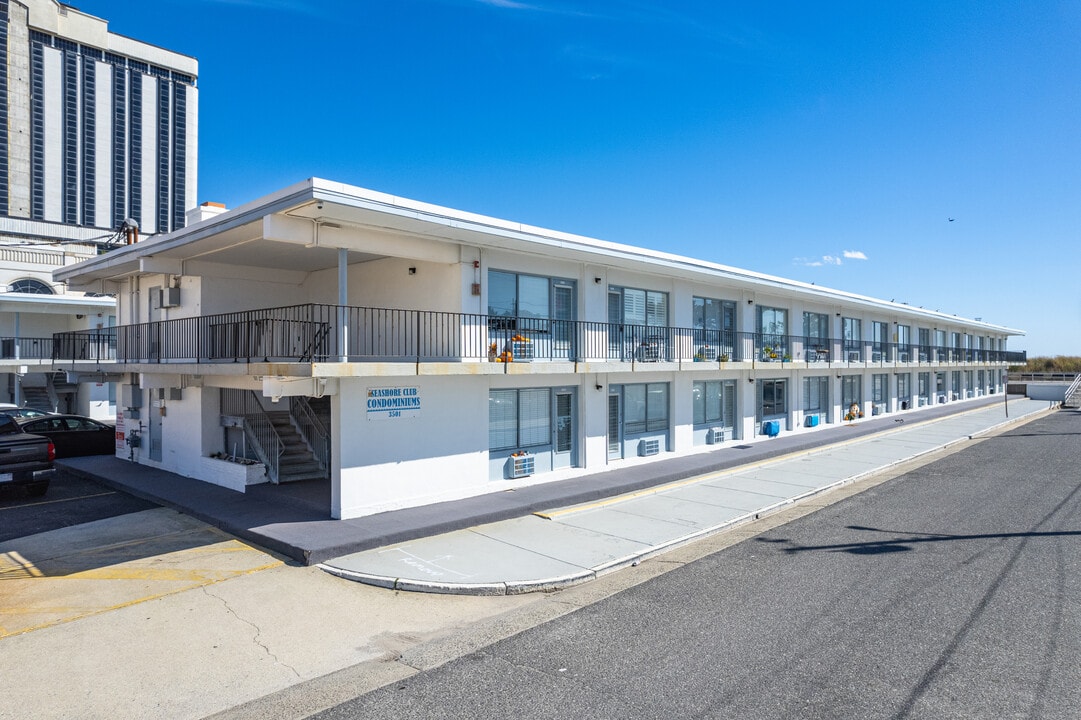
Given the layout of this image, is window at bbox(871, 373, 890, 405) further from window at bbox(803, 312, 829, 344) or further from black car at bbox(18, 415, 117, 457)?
black car at bbox(18, 415, 117, 457)

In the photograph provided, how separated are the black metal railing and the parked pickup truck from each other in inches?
131

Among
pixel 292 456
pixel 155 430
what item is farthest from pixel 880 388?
pixel 155 430

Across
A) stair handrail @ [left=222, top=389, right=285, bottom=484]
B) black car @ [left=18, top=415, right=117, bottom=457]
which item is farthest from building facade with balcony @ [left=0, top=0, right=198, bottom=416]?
stair handrail @ [left=222, top=389, right=285, bottom=484]

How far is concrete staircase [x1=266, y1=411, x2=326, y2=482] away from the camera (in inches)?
589

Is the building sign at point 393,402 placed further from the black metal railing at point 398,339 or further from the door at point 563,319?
the door at point 563,319

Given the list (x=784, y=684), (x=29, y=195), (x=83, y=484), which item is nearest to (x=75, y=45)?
(x=29, y=195)

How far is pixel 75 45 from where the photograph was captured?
3049 inches

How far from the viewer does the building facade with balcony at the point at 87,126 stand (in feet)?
235

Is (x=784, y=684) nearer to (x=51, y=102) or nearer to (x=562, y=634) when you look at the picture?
(x=562, y=634)

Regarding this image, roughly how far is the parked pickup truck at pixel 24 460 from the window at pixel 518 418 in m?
9.31

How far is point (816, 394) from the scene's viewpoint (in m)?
27.0

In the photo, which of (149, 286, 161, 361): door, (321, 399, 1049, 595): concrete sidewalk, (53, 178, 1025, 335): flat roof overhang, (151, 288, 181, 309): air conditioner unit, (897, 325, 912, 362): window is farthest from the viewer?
(897, 325, 912, 362): window

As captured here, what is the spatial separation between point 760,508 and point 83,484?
619 inches

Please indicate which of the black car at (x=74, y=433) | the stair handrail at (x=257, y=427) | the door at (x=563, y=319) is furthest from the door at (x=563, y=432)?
the black car at (x=74, y=433)
